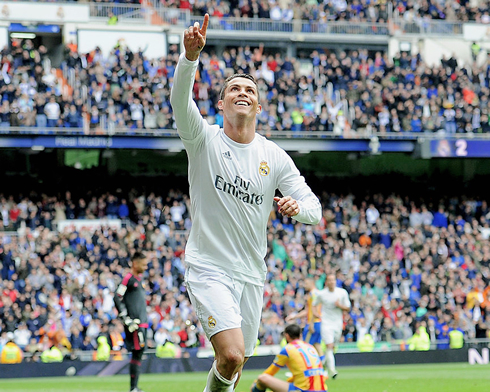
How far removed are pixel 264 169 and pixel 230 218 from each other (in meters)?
0.53

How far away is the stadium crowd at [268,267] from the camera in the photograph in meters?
21.6

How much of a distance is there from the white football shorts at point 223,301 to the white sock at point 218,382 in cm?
28

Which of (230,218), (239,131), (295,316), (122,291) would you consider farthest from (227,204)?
(295,316)

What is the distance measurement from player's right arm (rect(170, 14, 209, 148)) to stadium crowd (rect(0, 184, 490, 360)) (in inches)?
531

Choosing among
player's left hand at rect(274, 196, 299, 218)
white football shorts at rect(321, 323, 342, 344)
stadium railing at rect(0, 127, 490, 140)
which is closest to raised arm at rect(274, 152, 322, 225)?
player's left hand at rect(274, 196, 299, 218)

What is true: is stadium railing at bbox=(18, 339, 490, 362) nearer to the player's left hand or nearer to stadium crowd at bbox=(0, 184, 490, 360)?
stadium crowd at bbox=(0, 184, 490, 360)

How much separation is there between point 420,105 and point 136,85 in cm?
1002

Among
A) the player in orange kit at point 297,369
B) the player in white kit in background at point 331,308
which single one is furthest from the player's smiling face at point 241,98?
the player in white kit in background at point 331,308

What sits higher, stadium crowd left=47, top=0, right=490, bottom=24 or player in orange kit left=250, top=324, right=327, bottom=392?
stadium crowd left=47, top=0, right=490, bottom=24

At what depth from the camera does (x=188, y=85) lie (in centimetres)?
635

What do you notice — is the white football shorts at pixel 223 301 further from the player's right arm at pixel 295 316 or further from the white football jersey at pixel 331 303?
the white football jersey at pixel 331 303

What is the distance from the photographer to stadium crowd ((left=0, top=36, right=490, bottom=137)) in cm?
2678

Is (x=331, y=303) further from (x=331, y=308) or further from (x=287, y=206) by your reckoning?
(x=287, y=206)

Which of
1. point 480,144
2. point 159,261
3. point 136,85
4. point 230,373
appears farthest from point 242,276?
point 480,144
